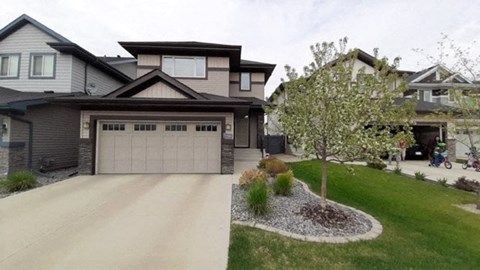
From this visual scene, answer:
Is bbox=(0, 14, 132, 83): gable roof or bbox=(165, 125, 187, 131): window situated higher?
bbox=(0, 14, 132, 83): gable roof

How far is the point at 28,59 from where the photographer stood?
14320 millimetres

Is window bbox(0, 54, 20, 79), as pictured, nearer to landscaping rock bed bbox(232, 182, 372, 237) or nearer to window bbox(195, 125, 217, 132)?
window bbox(195, 125, 217, 132)

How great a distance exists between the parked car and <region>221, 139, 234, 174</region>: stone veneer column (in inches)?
586

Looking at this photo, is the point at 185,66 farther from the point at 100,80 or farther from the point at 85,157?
the point at 85,157

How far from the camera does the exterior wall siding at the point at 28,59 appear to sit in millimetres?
14031

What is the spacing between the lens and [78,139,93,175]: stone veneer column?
11359 millimetres

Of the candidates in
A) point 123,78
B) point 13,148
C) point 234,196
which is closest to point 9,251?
point 234,196

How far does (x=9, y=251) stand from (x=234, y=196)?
5.17m

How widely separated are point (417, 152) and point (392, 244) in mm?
17606

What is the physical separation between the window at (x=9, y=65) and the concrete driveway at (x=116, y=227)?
937 centimetres

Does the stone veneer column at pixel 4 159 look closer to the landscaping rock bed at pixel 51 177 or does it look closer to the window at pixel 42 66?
the landscaping rock bed at pixel 51 177

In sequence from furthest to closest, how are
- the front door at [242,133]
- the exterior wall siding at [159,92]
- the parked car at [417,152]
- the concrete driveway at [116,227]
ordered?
the parked car at [417,152] < the front door at [242,133] < the exterior wall siding at [159,92] < the concrete driveway at [116,227]

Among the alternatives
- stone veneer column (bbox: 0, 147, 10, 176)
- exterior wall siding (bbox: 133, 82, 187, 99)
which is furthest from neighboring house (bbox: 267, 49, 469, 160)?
stone veneer column (bbox: 0, 147, 10, 176)

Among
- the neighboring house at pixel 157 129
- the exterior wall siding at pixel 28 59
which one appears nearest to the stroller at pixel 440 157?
the neighboring house at pixel 157 129
